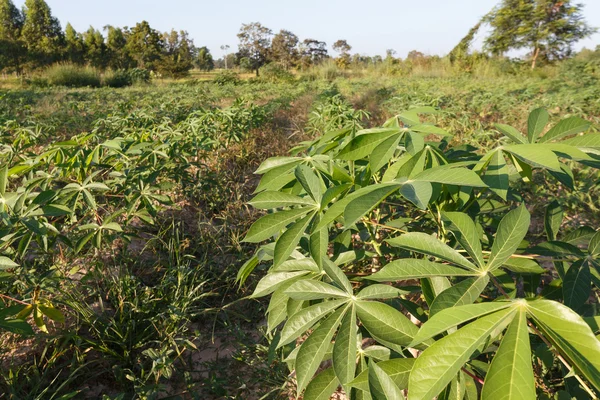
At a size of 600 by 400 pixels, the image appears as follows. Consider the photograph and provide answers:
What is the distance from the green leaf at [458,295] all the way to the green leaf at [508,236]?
36mm

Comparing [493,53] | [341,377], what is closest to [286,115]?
[341,377]

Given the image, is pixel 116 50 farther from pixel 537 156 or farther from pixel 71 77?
pixel 537 156

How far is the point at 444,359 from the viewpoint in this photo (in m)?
0.40

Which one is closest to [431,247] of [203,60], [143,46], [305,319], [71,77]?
[305,319]

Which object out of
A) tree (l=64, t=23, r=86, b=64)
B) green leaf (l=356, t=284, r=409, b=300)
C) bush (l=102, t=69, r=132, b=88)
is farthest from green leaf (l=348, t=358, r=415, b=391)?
tree (l=64, t=23, r=86, b=64)

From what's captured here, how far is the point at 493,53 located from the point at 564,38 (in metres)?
2.43

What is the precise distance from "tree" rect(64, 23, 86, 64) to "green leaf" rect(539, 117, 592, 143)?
26.4 metres

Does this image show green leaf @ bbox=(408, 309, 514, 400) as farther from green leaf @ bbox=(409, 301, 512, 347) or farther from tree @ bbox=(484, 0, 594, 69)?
tree @ bbox=(484, 0, 594, 69)

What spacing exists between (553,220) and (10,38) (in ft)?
91.9

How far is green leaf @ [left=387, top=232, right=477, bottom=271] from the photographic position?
1.82ft

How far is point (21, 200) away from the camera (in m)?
1.09

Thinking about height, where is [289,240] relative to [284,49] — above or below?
below

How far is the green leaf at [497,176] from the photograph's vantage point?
625 millimetres

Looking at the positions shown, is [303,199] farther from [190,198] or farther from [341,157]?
[190,198]
